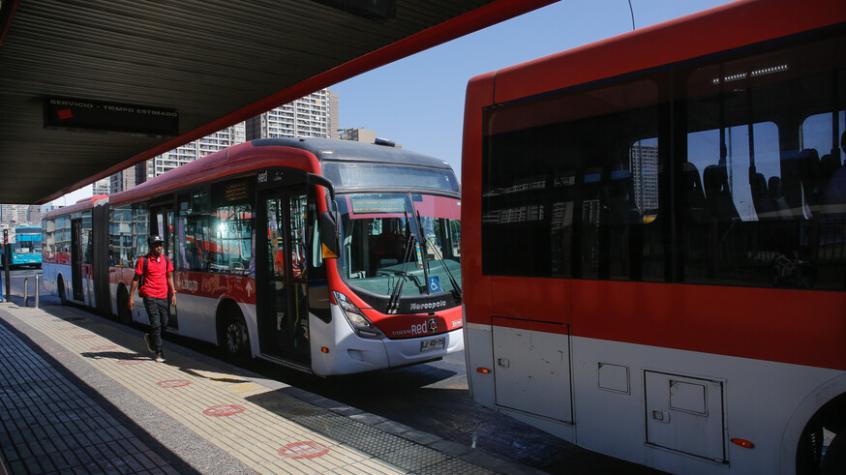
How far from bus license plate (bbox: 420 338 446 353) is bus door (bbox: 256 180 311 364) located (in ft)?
4.79

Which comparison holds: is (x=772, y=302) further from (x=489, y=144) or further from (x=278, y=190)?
(x=278, y=190)

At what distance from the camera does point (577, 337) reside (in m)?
4.55

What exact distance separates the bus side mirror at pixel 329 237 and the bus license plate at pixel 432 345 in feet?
5.16

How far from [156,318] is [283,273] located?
276 centimetres

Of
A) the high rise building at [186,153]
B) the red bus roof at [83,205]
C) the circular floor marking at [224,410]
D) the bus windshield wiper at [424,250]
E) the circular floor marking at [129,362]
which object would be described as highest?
the high rise building at [186,153]

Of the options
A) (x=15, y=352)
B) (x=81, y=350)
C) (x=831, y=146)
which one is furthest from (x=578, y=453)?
(x=15, y=352)

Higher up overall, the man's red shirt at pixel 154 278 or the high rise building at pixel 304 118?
the high rise building at pixel 304 118

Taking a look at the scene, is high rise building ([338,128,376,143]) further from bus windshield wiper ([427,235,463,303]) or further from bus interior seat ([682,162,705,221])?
bus interior seat ([682,162,705,221])

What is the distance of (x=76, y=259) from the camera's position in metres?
17.8

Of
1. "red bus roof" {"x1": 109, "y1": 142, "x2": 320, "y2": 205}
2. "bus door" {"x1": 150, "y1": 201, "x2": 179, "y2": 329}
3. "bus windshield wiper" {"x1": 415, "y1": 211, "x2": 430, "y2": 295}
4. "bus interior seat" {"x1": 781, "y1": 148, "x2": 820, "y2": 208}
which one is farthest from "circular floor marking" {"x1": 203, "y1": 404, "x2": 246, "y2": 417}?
"bus interior seat" {"x1": 781, "y1": 148, "x2": 820, "y2": 208}

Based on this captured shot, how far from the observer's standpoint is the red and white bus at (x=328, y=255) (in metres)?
7.20

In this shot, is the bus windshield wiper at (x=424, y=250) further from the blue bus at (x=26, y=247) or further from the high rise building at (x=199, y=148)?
the high rise building at (x=199, y=148)

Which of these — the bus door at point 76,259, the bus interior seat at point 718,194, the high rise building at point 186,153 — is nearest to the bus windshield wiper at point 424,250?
the bus interior seat at point 718,194

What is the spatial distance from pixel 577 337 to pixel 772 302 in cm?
138
